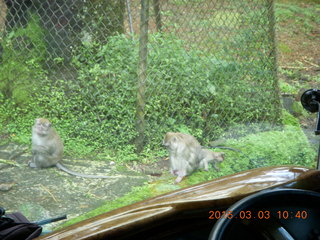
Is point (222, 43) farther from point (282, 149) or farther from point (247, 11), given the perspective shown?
point (282, 149)

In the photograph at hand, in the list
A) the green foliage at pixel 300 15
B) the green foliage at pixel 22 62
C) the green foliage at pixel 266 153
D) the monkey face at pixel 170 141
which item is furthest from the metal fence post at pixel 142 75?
the green foliage at pixel 300 15

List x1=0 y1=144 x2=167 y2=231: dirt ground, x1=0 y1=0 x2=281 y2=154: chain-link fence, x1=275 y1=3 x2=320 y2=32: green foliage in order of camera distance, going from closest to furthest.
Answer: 1. x1=0 y1=144 x2=167 y2=231: dirt ground
2. x1=0 y1=0 x2=281 y2=154: chain-link fence
3. x1=275 y1=3 x2=320 y2=32: green foliage

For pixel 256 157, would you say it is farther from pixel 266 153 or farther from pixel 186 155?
pixel 186 155

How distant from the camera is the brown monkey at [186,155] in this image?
11.8 ft

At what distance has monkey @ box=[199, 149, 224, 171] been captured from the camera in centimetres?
358

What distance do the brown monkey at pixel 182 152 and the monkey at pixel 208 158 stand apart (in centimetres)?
3

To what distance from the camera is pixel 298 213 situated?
129 centimetres

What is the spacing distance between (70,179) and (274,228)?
248cm

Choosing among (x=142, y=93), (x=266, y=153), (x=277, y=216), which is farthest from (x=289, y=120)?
(x=277, y=216)

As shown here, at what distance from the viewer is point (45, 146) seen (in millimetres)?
3896

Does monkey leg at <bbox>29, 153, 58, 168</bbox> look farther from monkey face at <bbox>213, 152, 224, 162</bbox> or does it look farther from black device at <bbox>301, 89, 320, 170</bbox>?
black device at <bbox>301, 89, 320, 170</bbox>

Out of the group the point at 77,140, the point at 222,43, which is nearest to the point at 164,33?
the point at 222,43

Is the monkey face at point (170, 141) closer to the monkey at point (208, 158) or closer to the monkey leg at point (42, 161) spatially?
the monkey at point (208, 158)

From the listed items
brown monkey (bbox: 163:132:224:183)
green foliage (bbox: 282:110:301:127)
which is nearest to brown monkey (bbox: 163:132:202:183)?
brown monkey (bbox: 163:132:224:183)
